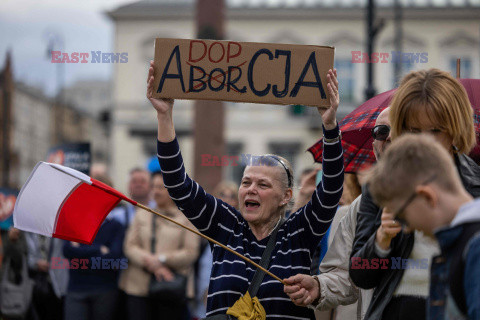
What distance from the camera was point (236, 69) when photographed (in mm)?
3434

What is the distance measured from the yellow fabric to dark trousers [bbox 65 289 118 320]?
3.33 m

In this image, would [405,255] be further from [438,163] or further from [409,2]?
[409,2]

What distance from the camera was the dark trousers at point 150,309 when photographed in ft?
20.9

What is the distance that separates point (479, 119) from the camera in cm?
379

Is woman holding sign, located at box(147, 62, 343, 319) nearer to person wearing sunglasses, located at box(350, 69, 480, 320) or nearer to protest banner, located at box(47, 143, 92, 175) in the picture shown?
person wearing sunglasses, located at box(350, 69, 480, 320)

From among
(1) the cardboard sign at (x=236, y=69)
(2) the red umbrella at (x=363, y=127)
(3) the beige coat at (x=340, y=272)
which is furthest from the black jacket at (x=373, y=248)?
(2) the red umbrella at (x=363, y=127)

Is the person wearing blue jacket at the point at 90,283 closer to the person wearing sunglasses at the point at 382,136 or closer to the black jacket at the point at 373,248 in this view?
the person wearing sunglasses at the point at 382,136

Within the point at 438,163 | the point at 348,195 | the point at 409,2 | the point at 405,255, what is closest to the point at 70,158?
the point at 348,195

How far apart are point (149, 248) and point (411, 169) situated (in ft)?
15.4

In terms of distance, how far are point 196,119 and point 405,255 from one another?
1082 cm

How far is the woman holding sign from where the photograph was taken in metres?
3.35

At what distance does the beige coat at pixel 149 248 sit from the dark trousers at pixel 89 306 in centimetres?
20

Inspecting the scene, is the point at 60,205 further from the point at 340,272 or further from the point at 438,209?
the point at 438,209

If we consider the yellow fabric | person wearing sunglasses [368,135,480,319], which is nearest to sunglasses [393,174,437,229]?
person wearing sunglasses [368,135,480,319]
